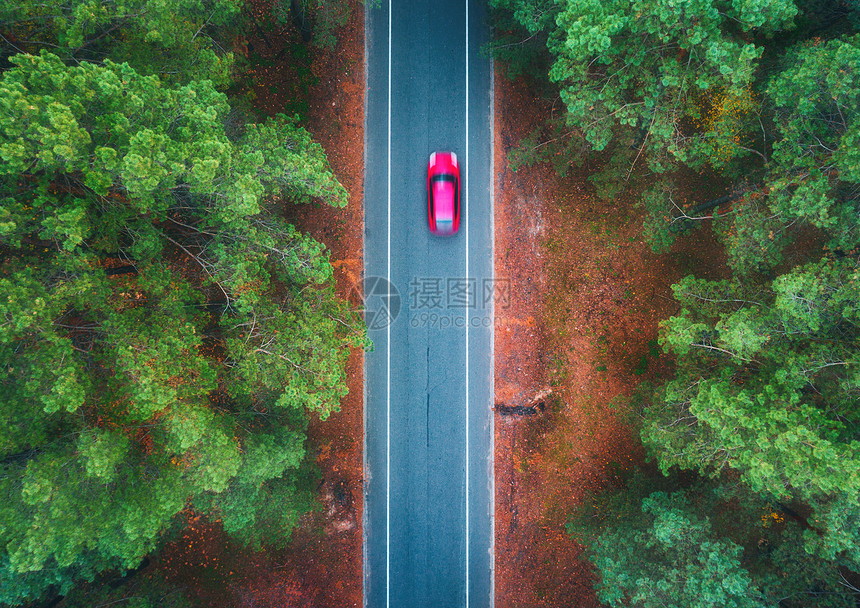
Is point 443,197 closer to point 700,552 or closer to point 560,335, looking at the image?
point 560,335

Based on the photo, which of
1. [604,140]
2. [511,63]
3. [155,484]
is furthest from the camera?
[511,63]

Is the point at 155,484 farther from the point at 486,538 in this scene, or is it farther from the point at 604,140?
the point at 604,140

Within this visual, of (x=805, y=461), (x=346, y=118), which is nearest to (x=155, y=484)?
(x=346, y=118)

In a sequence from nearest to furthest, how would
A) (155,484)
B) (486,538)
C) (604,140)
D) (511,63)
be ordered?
1. (155,484)
2. (604,140)
3. (511,63)
4. (486,538)
